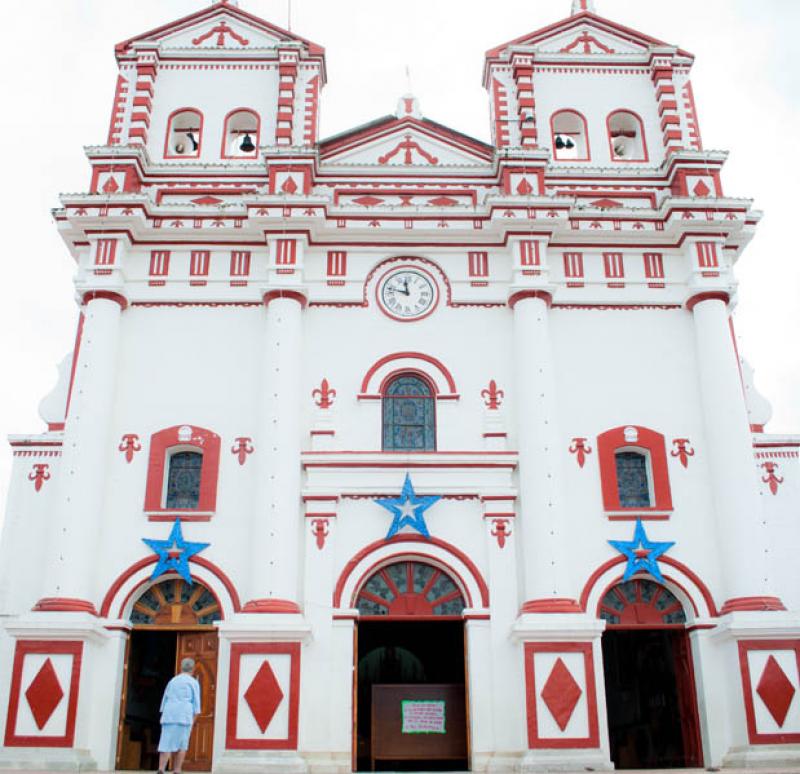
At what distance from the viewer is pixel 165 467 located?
725 inches

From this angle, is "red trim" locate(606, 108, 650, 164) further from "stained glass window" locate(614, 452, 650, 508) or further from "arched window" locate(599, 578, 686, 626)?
"arched window" locate(599, 578, 686, 626)

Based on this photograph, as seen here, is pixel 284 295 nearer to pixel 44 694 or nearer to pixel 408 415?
pixel 408 415

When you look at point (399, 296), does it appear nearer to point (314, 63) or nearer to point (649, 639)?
point (314, 63)

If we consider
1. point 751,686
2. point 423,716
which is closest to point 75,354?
point 423,716

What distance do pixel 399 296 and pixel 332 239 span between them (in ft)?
5.91

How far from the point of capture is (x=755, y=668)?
16.5m

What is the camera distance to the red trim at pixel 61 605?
1667cm

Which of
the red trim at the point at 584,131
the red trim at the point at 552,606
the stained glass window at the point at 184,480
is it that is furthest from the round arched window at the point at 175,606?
the red trim at the point at 584,131

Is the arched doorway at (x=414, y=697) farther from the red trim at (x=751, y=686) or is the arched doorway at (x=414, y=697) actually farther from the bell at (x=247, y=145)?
the bell at (x=247, y=145)

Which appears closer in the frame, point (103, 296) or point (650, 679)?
point (103, 296)

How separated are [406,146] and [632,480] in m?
8.42

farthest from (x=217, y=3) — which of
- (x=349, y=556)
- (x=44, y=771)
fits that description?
(x=44, y=771)

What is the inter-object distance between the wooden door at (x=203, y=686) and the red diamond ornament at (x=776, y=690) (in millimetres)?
9122

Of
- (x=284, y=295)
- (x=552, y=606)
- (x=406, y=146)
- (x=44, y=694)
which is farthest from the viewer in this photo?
(x=406, y=146)
